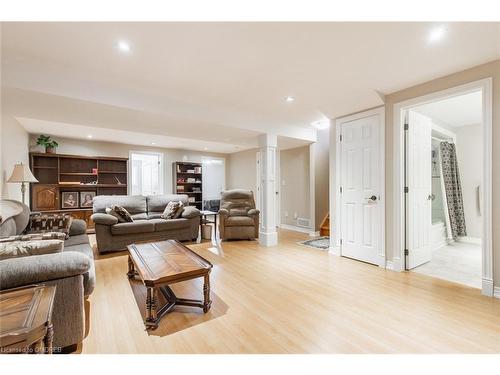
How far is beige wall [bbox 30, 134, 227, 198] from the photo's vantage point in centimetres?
556

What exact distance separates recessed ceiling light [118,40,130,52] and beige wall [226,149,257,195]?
517 centimetres

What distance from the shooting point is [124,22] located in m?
1.76

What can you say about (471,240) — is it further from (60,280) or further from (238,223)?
(60,280)

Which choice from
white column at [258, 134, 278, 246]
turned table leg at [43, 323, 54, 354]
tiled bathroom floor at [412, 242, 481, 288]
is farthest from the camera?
white column at [258, 134, 278, 246]

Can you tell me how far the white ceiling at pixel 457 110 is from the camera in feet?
10.8

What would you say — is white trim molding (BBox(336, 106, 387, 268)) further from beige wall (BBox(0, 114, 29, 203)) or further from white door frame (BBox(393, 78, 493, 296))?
beige wall (BBox(0, 114, 29, 203))

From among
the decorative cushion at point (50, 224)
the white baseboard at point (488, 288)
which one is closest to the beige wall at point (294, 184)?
the white baseboard at point (488, 288)

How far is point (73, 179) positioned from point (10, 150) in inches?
84.2

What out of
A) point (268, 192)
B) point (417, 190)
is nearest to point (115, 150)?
point (268, 192)

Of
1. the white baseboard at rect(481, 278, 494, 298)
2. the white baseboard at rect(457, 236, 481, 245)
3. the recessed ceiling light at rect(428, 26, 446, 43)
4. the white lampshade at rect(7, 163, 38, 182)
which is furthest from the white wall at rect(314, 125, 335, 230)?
the white lampshade at rect(7, 163, 38, 182)

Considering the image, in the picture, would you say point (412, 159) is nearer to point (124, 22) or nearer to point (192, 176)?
point (124, 22)

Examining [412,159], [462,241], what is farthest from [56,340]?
[462,241]

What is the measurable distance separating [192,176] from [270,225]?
4043 millimetres

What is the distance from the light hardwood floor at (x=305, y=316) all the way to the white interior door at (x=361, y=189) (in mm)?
480
